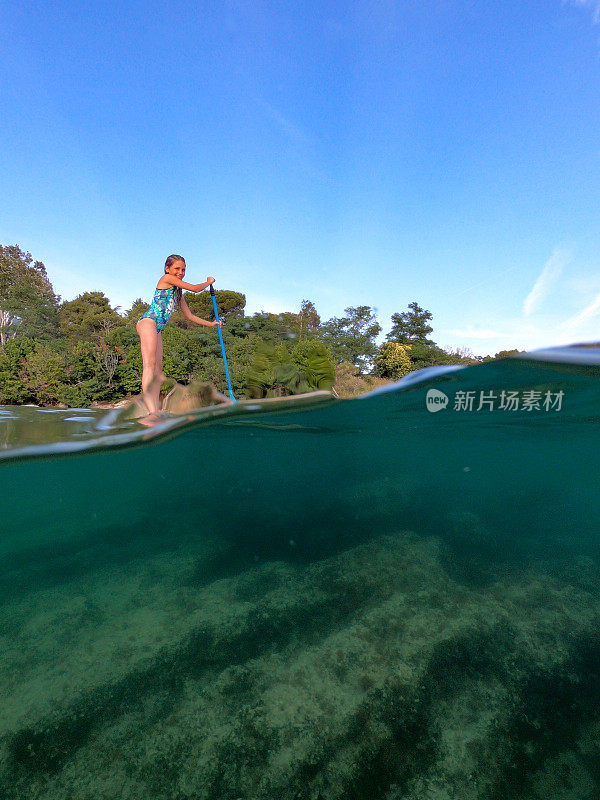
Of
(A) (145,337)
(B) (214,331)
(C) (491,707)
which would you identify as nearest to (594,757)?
(C) (491,707)

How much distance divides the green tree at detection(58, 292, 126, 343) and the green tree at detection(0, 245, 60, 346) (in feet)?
4.54

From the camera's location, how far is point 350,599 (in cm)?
491

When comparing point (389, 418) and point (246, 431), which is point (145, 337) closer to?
point (246, 431)

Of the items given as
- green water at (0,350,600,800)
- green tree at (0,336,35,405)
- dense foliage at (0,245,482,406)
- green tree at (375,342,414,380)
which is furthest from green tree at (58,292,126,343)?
green water at (0,350,600,800)

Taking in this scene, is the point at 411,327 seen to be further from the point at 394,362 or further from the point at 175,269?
the point at 175,269

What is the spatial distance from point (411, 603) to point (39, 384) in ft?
75.1

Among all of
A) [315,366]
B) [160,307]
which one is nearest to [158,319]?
[160,307]

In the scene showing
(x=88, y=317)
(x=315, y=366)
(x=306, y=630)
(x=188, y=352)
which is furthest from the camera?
(x=88, y=317)

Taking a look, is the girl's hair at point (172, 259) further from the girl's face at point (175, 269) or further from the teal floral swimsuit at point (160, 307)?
the teal floral swimsuit at point (160, 307)

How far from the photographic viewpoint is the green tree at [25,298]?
34375 mm

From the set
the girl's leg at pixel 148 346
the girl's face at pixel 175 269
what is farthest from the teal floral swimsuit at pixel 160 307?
the girl's face at pixel 175 269

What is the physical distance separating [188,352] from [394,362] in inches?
699

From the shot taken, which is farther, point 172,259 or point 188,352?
point 188,352

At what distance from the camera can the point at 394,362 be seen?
30156 millimetres
